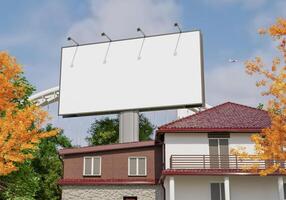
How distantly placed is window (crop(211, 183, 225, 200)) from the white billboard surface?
9.44 m

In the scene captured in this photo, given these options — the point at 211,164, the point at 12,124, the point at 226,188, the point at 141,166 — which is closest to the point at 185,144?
the point at 211,164

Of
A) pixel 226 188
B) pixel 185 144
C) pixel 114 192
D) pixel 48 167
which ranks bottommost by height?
pixel 114 192

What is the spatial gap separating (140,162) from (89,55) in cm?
1383

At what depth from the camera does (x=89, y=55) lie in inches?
1705

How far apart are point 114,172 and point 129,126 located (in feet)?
26.6

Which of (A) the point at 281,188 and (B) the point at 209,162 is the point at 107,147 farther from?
(A) the point at 281,188

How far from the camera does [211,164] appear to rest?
29.7 m

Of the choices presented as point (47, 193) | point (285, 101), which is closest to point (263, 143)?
point (285, 101)

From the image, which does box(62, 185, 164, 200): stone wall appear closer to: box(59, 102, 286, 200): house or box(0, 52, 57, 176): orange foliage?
box(59, 102, 286, 200): house

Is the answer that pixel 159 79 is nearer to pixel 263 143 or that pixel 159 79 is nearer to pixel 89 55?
pixel 89 55

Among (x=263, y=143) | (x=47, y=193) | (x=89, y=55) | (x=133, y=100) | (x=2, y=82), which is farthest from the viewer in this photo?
(x=47, y=193)

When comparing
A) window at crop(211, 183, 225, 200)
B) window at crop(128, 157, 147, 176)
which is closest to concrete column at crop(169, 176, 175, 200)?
window at crop(211, 183, 225, 200)

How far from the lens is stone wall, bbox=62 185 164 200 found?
32562mm

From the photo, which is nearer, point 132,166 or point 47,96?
point 132,166
